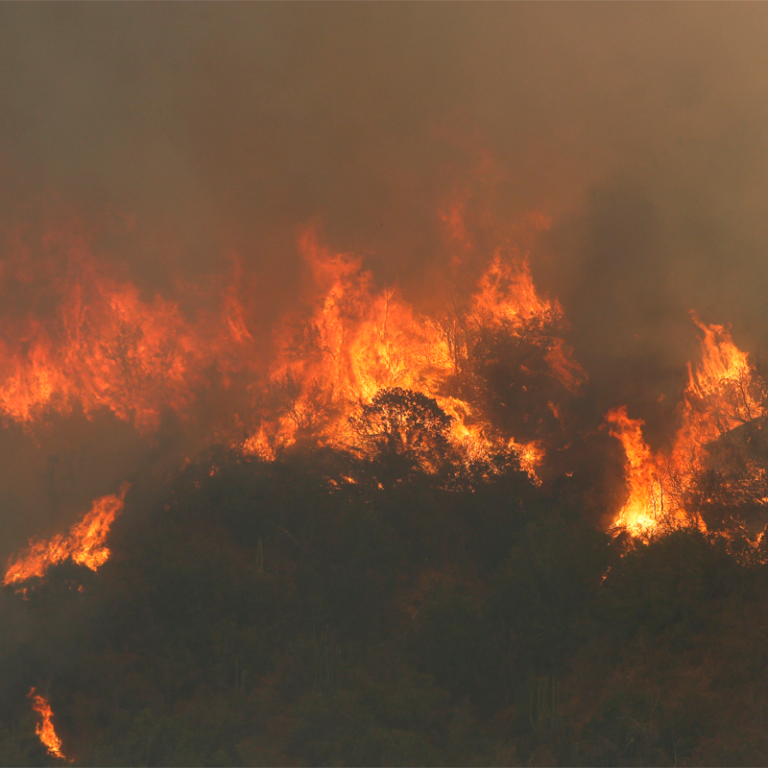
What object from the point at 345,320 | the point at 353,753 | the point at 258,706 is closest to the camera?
the point at 353,753

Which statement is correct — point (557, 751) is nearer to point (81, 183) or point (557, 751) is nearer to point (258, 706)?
point (258, 706)

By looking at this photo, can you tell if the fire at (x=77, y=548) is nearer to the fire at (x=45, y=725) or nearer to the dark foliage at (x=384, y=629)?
the dark foliage at (x=384, y=629)

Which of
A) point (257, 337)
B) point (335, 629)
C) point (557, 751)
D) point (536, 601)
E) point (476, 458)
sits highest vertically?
point (257, 337)

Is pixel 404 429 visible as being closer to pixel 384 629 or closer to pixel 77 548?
pixel 384 629

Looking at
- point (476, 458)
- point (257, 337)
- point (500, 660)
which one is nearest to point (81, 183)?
point (257, 337)

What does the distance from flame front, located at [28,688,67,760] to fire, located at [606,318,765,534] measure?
11.9 meters

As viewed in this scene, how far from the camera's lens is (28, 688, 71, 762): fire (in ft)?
40.1

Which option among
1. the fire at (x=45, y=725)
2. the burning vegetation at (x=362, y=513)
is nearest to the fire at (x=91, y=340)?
the burning vegetation at (x=362, y=513)

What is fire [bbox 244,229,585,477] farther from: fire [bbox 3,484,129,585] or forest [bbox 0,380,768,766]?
fire [bbox 3,484,129,585]

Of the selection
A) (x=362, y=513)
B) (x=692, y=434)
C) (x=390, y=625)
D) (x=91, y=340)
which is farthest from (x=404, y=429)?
(x=91, y=340)

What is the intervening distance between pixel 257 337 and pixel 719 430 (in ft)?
34.5

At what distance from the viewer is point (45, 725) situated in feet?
41.4

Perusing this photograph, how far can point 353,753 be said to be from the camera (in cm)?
1068

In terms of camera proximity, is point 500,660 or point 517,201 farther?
point 517,201
